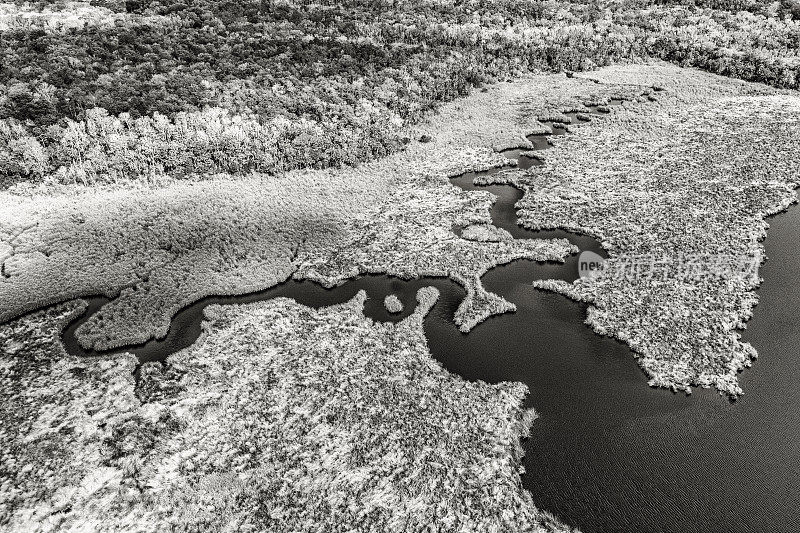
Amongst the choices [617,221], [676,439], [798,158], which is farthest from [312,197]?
[798,158]

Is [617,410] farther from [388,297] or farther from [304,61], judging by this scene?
[304,61]

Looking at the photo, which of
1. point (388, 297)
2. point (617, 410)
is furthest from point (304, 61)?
point (617, 410)

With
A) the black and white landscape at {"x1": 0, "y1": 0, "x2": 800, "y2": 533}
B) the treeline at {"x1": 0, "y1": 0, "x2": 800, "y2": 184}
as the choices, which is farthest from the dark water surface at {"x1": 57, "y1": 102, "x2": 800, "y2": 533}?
the treeline at {"x1": 0, "y1": 0, "x2": 800, "y2": 184}

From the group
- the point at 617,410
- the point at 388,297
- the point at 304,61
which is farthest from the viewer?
the point at 304,61

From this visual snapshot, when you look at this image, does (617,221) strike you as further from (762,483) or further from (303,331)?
(303,331)

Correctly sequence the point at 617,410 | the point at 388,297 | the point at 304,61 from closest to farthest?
the point at 617,410, the point at 388,297, the point at 304,61

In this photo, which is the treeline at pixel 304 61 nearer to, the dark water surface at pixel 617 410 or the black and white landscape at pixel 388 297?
the black and white landscape at pixel 388 297

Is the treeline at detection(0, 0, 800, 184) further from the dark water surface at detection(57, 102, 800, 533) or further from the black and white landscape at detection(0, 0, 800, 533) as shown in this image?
the dark water surface at detection(57, 102, 800, 533)
